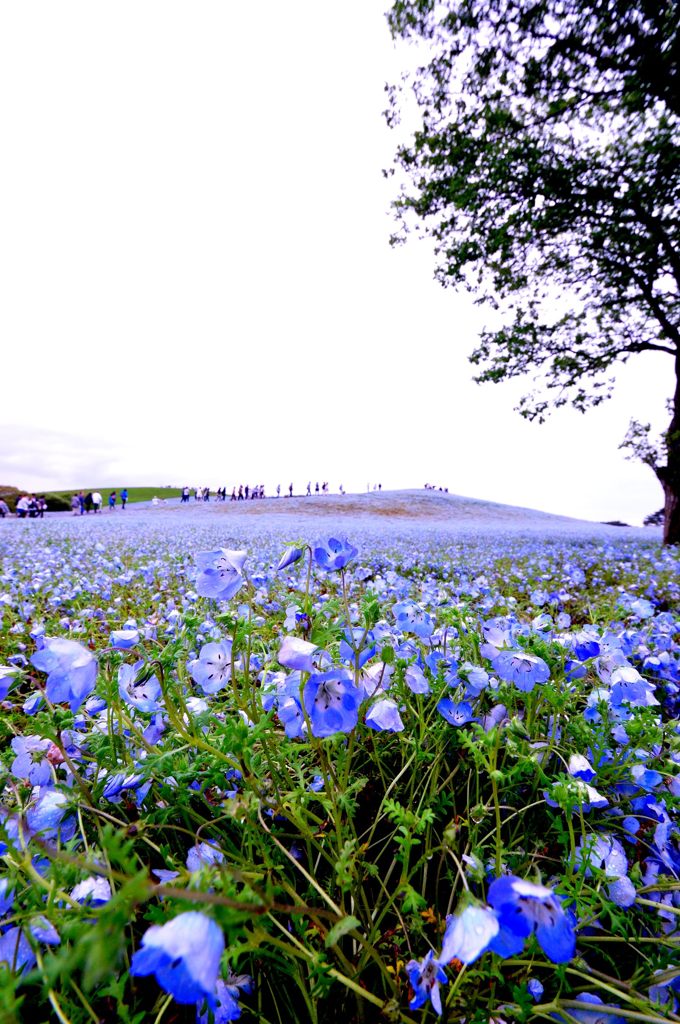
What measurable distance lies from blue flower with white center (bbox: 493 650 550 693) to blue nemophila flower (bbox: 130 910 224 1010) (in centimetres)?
100

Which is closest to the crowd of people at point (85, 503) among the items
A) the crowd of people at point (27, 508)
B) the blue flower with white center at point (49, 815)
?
the crowd of people at point (27, 508)

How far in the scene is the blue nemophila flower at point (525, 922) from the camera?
826 mm

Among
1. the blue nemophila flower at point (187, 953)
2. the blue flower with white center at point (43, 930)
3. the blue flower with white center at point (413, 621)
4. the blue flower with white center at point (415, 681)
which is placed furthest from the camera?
the blue flower with white center at point (413, 621)

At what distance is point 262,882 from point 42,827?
562mm

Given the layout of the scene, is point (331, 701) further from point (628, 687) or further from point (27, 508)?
point (27, 508)

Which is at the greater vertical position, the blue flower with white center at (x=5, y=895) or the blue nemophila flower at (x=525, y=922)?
the blue nemophila flower at (x=525, y=922)

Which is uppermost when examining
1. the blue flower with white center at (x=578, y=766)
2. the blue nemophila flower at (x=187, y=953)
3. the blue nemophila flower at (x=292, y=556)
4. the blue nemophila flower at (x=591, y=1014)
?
the blue nemophila flower at (x=292, y=556)

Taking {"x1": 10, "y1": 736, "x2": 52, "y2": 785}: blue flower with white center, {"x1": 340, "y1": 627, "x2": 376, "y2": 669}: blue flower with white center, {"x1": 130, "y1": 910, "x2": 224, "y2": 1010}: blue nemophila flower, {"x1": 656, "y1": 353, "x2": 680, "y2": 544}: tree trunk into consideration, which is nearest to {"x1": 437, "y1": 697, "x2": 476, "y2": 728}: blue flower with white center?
{"x1": 340, "y1": 627, "x2": 376, "y2": 669}: blue flower with white center

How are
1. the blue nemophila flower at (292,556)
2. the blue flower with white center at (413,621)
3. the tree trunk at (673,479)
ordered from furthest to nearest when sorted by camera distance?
the tree trunk at (673,479), the blue flower with white center at (413,621), the blue nemophila flower at (292,556)

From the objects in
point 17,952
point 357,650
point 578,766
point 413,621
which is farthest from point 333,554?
point 17,952

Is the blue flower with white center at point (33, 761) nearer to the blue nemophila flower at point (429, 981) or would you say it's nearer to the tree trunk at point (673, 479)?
the blue nemophila flower at point (429, 981)

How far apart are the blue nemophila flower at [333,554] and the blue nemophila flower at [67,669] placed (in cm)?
62

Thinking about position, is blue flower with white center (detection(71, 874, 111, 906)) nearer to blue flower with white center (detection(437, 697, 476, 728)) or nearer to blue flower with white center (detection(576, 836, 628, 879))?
blue flower with white center (detection(437, 697, 476, 728))

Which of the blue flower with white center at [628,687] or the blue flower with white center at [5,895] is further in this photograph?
the blue flower with white center at [628,687]
